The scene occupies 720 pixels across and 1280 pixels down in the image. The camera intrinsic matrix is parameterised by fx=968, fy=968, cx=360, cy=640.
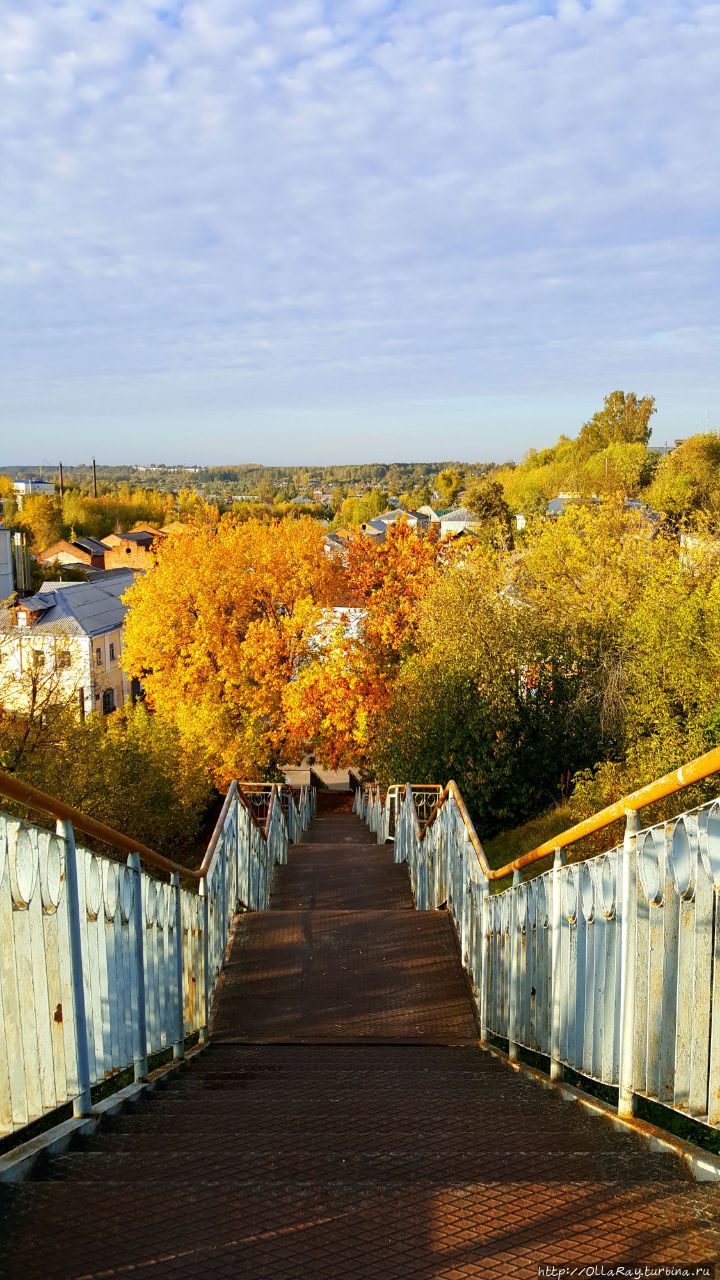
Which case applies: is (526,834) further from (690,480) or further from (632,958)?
(690,480)

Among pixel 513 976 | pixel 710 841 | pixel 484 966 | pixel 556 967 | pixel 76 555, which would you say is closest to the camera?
pixel 710 841

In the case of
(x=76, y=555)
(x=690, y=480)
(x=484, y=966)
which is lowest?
(x=76, y=555)

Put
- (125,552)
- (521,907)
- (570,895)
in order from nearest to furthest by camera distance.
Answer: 1. (570,895)
2. (521,907)
3. (125,552)

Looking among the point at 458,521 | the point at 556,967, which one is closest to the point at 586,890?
the point at 556,967

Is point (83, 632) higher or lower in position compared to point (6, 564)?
lower

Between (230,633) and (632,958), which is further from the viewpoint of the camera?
(230,633)

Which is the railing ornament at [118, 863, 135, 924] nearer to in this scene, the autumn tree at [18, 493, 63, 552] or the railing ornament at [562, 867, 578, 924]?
the railing ornament at [562, 867, 578, 924]

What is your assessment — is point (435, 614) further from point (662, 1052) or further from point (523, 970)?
point (662, 1052)

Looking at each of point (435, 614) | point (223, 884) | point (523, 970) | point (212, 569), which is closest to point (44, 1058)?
point (523, 970)

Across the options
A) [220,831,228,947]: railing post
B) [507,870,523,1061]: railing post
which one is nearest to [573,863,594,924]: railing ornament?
[507,870,523,1061]: railing post

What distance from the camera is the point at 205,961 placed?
18.9 ft

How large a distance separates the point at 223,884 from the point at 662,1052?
172 inches

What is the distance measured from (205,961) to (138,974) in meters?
1.72

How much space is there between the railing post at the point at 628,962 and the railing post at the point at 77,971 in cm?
181
